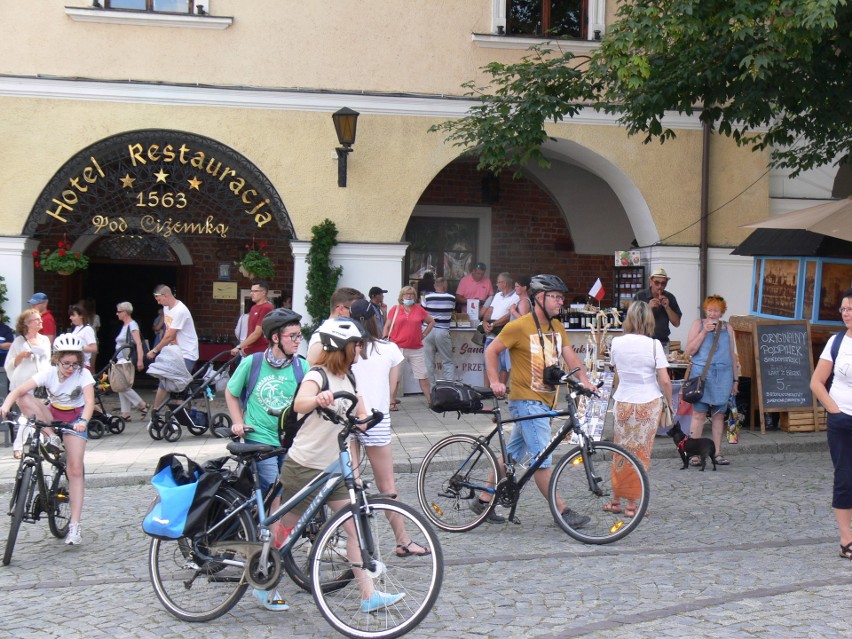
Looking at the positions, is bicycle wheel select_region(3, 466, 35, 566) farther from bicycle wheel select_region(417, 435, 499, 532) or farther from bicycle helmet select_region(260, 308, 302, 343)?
bicycle wheel select_region(417, 435, 499, 532)

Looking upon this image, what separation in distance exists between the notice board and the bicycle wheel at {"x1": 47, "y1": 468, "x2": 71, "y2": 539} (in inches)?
284

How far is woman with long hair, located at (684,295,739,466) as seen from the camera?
31.3 feet

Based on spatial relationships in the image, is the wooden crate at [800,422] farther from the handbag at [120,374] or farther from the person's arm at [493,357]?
the handbag at [120,374]

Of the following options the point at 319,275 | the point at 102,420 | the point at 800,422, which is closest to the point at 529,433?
the point at 800,422

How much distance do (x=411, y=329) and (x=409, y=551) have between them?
766cm

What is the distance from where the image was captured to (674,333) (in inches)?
547

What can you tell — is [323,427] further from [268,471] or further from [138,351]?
[138,351]

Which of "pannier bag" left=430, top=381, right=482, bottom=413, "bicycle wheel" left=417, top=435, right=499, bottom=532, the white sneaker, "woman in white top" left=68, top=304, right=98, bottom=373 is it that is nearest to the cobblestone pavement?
the white sneaker

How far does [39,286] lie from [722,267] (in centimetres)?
1014

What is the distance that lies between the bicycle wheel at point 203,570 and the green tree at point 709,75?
5.94 m

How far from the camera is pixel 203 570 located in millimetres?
5215

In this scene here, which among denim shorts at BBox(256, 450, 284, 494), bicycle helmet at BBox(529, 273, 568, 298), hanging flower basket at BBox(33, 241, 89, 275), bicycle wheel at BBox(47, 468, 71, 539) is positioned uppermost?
hanging flower basket at BBox(33, 241, 89, 275)

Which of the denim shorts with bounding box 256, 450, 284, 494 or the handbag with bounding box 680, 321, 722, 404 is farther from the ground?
the handbag with bounding box 680, 321, 722, 404

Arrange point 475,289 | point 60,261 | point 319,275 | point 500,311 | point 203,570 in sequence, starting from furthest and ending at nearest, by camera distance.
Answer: point 475,289 < point 500,311 < point 319,275 < point 60,261 < point 203,570
